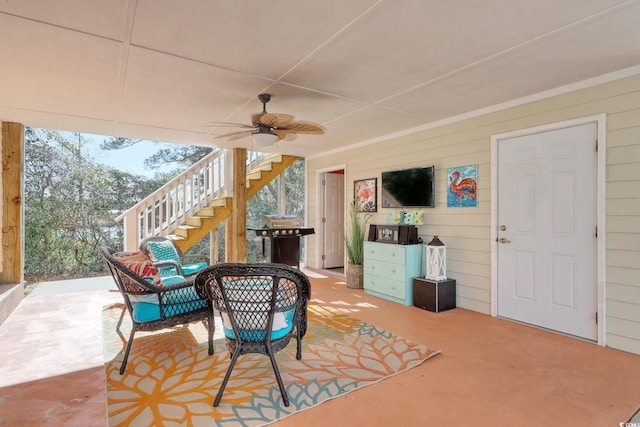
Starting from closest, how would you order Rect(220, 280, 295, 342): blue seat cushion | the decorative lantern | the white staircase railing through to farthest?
Rect(220, 280, 295, 342): blue seat cushion
the decorative lantern
the white staircase railing

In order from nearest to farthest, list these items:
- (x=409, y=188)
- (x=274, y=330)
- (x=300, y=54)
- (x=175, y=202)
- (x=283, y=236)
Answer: (x=274, y=330) → (x=300, y=54) → (x=409, y=188) → (x=283, y=236) → (x=175, y=202)

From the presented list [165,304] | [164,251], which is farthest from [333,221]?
[165,304]

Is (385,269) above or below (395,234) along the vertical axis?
below

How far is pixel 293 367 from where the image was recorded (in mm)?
2531

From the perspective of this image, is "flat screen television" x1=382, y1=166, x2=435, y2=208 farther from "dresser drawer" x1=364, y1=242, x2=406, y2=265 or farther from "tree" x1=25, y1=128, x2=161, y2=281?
"tree" x1=25, y1=128, x2=161, y2=281

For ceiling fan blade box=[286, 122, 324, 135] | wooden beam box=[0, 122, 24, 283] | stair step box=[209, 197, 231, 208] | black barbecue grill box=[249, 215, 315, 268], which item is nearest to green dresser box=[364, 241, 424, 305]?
black barbecue grill box=[249, 215, 315, 268]

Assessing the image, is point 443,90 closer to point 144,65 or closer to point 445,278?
point 445,278

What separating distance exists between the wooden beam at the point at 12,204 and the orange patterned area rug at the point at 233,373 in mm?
2118

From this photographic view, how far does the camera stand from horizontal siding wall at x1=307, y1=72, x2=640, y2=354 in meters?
2.79

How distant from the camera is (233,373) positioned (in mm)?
2436

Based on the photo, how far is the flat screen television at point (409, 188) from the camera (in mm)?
4445

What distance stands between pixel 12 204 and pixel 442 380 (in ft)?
18.0

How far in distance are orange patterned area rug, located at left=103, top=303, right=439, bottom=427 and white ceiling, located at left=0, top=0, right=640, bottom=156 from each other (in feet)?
7.87

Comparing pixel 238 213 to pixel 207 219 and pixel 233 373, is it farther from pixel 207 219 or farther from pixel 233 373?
pixel 233 373
